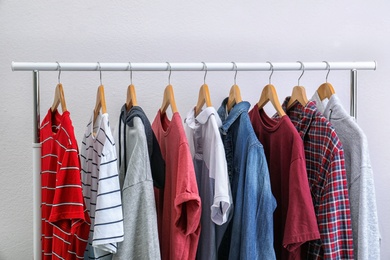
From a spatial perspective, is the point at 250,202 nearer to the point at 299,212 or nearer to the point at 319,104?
the point at 299,212

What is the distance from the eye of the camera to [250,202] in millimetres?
1250

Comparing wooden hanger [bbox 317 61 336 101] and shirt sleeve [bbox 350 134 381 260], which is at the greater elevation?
wooden hanger [bbox 317 61 336 101]

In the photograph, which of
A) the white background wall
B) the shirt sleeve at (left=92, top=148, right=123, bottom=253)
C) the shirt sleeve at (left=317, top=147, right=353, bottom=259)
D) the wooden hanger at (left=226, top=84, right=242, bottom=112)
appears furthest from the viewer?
the white background wall

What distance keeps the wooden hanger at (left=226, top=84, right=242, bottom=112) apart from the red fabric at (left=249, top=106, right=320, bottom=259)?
0.08 meters

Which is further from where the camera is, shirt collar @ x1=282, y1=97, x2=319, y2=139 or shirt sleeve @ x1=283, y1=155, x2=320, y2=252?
shirt collar @ x1=282, y1=97, x2=319, y2=139

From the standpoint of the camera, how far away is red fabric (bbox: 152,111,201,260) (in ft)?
3.98

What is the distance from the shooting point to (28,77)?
171 cm

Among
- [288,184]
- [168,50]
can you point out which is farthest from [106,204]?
[168,50]

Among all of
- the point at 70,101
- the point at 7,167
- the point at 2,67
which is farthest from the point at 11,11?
the point at 7,167

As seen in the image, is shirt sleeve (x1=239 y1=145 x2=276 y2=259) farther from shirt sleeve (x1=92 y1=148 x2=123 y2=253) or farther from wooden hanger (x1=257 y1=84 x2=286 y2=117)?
shirt sleeve (x1=92 y1=148 x2=123 y2=253)

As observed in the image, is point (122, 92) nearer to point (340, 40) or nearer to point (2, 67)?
point (2, 67)

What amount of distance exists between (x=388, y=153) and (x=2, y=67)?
1468mm

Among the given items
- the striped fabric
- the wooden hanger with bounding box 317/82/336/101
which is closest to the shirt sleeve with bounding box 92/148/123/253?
the striped fabric

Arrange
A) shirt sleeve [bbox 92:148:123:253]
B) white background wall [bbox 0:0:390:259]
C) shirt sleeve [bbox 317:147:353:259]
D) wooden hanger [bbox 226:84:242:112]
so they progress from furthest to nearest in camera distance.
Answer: white background wall [bbox 0:0:390:259] → wooden hanger [bbox 226:84:242:112] → shirt sleeve [bbox 317:147:353:259] → shirt sleeve [bbox 92:148:123:253]
